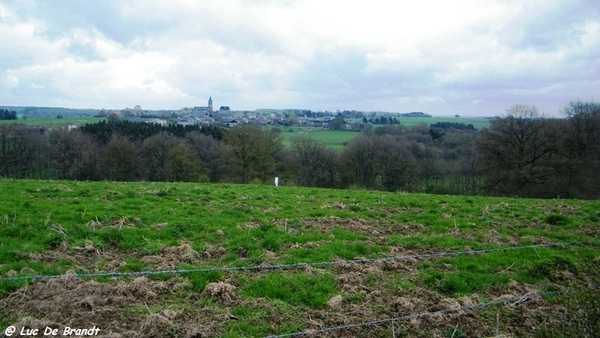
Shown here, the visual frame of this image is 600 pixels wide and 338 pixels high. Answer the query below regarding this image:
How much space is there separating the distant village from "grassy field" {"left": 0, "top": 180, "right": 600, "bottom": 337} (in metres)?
76.9

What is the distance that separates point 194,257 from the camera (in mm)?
7688

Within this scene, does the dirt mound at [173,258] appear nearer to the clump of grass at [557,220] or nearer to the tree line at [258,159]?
the clump of grass at [557,220]

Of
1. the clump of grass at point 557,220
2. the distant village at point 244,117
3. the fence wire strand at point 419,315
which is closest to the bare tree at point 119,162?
the distant village at point 244,117

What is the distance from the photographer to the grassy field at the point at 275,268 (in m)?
5.48

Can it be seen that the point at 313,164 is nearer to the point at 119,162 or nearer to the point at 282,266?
the point at 119,162

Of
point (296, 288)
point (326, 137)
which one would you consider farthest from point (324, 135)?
point (296, 288)

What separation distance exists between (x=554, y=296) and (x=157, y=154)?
62961 mm

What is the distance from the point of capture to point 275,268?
7.40 meters

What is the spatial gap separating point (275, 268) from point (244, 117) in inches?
5039

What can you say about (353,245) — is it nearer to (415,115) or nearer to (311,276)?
(311,276)

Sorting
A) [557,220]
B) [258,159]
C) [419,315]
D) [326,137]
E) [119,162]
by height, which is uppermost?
[419,315]

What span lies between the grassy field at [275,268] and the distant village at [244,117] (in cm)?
7694

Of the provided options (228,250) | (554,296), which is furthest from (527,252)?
(228,250)

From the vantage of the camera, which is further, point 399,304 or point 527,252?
point 527,252
